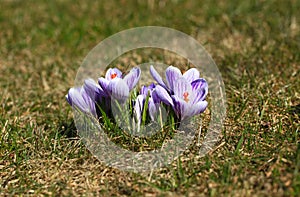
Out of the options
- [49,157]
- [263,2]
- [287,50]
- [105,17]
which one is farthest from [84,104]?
[263,2]

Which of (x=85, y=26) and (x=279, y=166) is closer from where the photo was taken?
(x=279, y=166)

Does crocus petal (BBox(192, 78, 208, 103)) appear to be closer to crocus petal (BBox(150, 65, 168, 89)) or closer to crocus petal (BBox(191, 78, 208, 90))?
crocus petal (BBox(191, 78, 208, 90))

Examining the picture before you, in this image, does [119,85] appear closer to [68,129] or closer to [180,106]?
[180,106]

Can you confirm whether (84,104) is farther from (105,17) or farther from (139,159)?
(105,17)

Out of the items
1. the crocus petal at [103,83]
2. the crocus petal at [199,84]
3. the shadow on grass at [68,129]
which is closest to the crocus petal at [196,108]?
the crocus petal at [199,84]

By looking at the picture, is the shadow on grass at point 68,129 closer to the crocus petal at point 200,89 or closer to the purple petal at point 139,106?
the purple petal at point 139,106

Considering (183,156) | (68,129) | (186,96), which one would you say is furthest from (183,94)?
(68,129)
